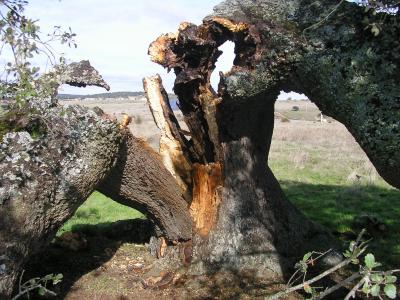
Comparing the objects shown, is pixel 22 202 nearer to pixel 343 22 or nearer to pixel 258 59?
pixel 258 59

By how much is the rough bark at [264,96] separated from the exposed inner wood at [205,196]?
0.07 feet

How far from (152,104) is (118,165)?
4.30 ft

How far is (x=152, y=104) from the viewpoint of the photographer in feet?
26.0

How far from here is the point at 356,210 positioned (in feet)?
37.4

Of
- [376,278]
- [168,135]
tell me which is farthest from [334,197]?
[376,278]

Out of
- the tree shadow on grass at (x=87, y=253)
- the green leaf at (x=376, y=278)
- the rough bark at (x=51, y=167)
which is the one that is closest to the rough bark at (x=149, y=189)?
the rough bark at (x=51, y=167)

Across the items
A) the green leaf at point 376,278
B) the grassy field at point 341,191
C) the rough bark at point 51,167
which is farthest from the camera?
the grassy field at point 341,191

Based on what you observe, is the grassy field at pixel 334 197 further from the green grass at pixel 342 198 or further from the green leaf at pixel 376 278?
the green leaf at pixel 376 278

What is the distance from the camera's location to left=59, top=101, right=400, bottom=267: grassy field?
9713mm

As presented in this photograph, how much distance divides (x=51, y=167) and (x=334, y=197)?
30.3 ft

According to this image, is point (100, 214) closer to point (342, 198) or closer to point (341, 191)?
point (342, 198)

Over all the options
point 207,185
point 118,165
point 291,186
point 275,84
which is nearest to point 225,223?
point 207,185

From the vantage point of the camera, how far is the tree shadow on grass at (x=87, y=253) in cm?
767

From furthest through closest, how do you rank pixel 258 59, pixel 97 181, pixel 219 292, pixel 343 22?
pixel 219 292, pixel 97 181, pixel 258 59, pixel 343 22
